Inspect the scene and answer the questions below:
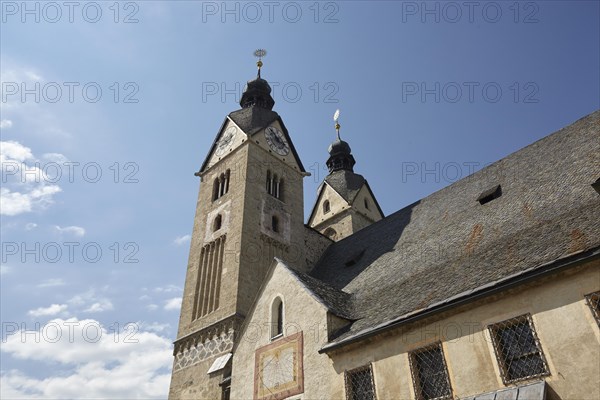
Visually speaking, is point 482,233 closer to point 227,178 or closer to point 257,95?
point 227,178

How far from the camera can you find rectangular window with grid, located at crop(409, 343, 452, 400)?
372 inches

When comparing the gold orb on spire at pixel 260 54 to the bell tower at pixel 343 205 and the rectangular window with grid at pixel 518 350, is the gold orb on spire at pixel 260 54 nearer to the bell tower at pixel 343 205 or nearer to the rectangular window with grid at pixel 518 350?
the bell tower at pixel 343 205

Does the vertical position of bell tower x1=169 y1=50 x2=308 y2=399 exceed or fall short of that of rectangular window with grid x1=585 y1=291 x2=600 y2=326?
it exceeds it

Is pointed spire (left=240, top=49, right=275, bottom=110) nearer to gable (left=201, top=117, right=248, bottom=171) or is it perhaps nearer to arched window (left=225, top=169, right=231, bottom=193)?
gable (left=201, top=117, right=248, bottom=171)

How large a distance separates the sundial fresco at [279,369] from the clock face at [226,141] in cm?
1450

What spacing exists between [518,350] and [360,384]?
349 centimetres

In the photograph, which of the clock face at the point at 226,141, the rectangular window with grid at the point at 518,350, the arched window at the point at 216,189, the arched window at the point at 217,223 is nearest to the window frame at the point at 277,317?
the rectangular window with grid at the point at 518,350

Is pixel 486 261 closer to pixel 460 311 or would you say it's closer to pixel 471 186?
pixel 460 311

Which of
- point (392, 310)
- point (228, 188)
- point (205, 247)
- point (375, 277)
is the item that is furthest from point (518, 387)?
point (228, 188)

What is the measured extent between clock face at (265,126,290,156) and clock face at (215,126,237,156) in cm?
183

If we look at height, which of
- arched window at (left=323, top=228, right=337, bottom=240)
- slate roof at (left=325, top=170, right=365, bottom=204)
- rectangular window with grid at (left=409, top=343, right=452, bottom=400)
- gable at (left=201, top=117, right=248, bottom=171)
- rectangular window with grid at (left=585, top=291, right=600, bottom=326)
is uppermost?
slate roof at (left=325, top=170, right=365, bottom=204)

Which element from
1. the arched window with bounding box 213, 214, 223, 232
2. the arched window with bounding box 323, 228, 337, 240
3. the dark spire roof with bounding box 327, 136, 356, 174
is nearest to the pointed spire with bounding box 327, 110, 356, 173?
A: the dark spire roof with bounding box 327, 136, 356, 174

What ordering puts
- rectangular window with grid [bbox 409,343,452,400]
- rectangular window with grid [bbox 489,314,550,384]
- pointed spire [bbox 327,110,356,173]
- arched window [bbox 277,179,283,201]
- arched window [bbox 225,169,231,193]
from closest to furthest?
rectangular window with grid [bbox 489,314,550,384] < rectangular window with grid [bbox 409,343,452,400] < arched window [bbox 225,169,231,193] < arched window [bbox 277,179,283,201] < pointed spire [bbox 327,110,356,173]

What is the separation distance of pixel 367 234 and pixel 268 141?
7946 millimetres
